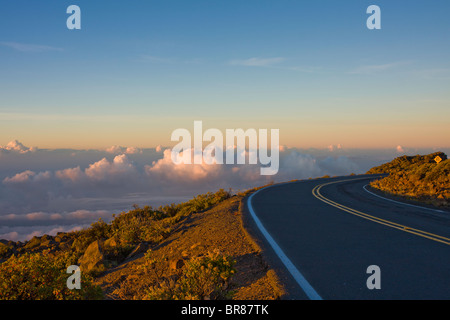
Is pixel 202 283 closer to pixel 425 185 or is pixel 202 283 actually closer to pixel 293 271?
pixel 293 271

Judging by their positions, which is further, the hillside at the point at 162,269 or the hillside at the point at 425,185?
the hillside at the point at 425,185

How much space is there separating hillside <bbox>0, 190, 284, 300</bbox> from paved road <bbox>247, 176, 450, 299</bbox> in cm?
61

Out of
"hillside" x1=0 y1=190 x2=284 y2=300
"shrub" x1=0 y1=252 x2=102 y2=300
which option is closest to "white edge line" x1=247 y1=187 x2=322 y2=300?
"hillside" x1=0 y1=190 x2=284 y2=300

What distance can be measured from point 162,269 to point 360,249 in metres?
4.34

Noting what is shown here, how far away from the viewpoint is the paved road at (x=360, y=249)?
5.54 metres

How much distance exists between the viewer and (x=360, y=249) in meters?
7.95

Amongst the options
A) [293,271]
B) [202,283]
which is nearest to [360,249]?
[293,271]

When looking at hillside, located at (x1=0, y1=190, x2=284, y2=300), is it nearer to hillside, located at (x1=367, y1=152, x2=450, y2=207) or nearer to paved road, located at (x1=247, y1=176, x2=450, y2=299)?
paved road, located at (x1=247, y1=176, x2=450, y2=299)

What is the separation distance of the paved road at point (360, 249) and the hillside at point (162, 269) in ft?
2.00

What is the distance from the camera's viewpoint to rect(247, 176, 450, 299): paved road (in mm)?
5539
